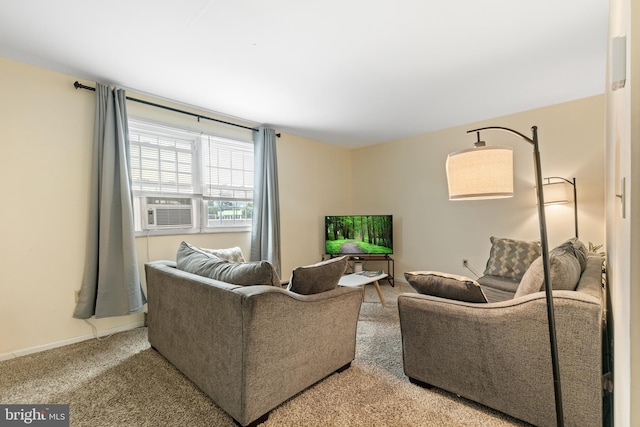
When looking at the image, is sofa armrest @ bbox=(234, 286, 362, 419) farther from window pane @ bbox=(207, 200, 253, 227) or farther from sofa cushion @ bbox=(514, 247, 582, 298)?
window pane @ bbox=(207, 200, 253, 227)

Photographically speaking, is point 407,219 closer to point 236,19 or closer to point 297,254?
point 297,254

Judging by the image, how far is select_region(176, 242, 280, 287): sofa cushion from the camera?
167 cm

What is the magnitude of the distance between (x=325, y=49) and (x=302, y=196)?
253 centimetres

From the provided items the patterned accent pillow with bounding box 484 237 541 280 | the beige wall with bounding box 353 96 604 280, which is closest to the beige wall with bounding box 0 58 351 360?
the beige wall with bounding box 353 96 604 280

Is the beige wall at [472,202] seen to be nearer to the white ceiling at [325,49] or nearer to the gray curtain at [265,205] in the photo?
the white ceiling at [325,49]

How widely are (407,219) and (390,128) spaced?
1414mm

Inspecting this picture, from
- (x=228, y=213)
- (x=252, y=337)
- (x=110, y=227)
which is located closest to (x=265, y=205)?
(x=228, y=213)

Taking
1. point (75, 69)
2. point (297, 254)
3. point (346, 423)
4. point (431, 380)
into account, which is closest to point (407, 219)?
point (297, 254)

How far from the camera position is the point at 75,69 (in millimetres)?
2447

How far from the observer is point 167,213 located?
10.3ft

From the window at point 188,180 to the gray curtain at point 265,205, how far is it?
16 cm

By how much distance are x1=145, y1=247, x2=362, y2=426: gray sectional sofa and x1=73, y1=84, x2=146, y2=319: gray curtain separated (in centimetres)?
83

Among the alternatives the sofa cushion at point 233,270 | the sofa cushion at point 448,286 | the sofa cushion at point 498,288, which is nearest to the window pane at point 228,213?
the sofa cushion at point 233,270

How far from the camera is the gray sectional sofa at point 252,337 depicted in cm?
146
